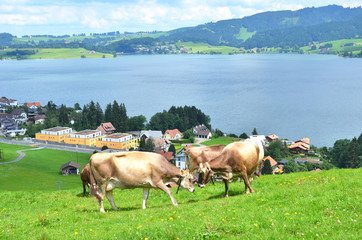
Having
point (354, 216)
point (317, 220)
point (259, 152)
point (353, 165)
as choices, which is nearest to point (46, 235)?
point (317, 220)

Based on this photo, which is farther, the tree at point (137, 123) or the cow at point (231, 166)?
the tree at point (137, 123)

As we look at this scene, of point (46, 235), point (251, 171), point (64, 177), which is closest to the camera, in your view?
point (46, 235)

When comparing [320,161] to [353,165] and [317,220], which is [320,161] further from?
[317,220]

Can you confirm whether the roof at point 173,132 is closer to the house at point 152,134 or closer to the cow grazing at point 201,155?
the house at point 152,134

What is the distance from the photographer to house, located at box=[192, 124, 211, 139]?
12472 cm

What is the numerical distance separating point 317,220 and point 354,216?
3.37 feet

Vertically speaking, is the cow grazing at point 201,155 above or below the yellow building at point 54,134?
above

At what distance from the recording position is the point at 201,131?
5034 inches

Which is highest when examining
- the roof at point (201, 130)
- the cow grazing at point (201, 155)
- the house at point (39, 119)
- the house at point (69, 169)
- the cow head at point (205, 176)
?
the cow head at point (205, 176)

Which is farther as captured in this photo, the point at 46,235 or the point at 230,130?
the point at 230,130

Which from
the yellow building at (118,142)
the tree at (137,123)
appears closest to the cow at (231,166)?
the yellow building at (118,142)

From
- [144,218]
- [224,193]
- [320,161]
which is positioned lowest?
[320,161]

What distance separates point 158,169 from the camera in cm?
1398

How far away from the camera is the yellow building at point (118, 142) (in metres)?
114
